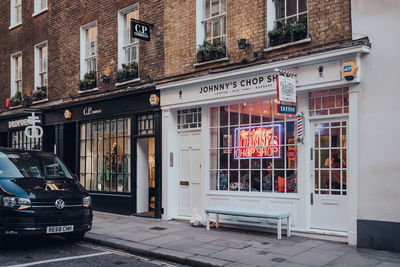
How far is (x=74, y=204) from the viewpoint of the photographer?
8.55m

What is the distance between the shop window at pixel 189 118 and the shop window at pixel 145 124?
100cm

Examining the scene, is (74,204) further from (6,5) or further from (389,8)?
(6,5)

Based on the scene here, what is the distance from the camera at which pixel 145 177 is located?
1312cm

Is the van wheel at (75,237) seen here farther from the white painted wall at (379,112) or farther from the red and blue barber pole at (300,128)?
the white painted wall at (379,112)

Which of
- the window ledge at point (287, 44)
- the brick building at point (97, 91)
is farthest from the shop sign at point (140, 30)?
the window ledge at point (287, 44)

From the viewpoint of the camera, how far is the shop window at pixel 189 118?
11.5 metres

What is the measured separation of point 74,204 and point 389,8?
702 centimetres

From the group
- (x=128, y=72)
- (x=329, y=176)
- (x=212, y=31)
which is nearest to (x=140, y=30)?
(x=128, y=72)

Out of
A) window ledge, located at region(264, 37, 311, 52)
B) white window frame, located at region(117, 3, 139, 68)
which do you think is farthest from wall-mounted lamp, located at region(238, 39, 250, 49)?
white window frame, located at region(117, 3, 139, 68)

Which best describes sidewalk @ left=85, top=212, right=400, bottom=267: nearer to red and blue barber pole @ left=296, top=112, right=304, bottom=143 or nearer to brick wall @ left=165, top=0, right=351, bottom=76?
red and blue barber pole @ left=296, top=112, right=304, bottom=143

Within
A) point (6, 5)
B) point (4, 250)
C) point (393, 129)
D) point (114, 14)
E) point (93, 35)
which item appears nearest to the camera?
point (393, 129)

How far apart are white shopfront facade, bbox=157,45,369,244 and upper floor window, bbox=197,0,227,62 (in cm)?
66

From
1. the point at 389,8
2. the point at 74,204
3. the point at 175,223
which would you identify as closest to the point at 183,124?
the point at 175,223

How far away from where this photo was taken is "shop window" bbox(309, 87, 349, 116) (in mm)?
8703
